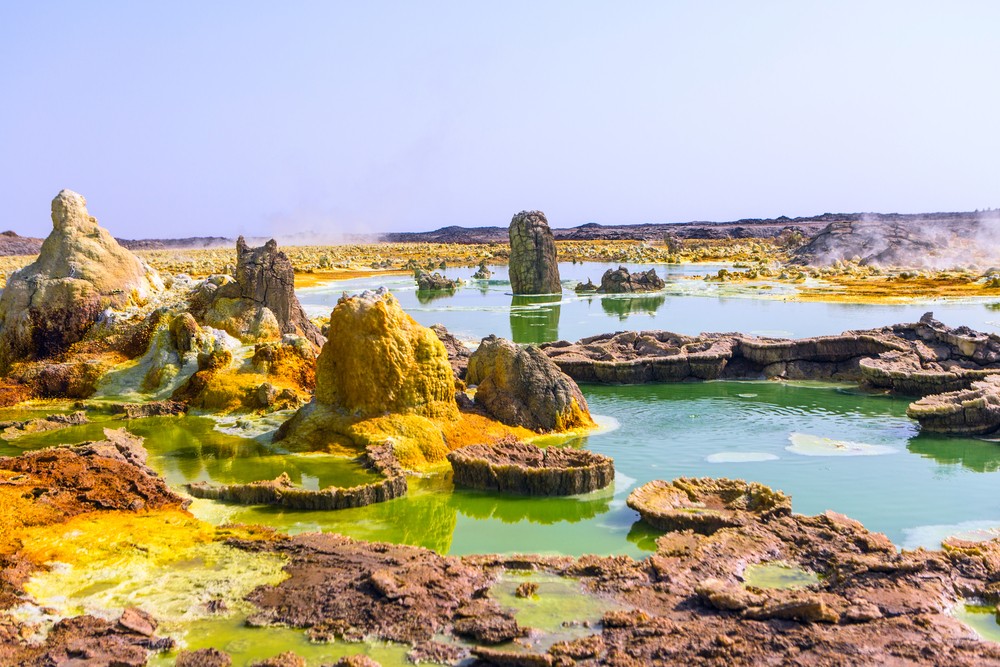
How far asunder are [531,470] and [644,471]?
159 cm

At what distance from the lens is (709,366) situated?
15.8 m

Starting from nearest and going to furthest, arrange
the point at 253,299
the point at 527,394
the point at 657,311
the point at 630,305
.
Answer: the point at 527,394
the point at 253,299
the point at 657,311
the point at 630,305

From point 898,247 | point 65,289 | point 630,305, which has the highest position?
point 65,289

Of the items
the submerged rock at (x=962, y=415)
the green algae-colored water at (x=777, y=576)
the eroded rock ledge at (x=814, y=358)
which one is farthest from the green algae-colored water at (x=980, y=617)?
the eroded rock ledge at (x=814, y=358)

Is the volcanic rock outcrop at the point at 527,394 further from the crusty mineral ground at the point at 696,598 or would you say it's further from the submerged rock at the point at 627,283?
the submerged rock at the point at 627,283

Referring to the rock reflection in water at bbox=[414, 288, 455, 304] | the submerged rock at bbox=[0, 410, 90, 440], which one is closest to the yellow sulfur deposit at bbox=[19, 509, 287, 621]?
the submerged rock at bbox=[0, 410, 90, 440]

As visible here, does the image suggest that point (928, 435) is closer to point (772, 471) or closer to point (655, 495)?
Answer: point (772, 471)

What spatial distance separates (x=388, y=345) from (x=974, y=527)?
6140 mm

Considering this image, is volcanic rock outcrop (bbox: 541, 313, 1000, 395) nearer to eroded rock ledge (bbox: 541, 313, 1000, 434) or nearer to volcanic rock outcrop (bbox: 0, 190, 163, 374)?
eroded rock ledge (bbox: 541, 313, 1000, 434)

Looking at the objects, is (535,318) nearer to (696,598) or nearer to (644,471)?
(644,471)

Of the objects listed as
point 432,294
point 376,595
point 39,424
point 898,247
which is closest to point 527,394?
point 376,595

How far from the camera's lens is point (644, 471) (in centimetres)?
986

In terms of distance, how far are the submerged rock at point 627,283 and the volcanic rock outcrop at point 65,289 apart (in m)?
22.6

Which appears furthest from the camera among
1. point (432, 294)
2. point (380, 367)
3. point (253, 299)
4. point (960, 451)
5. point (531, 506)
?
point (432, 294)
